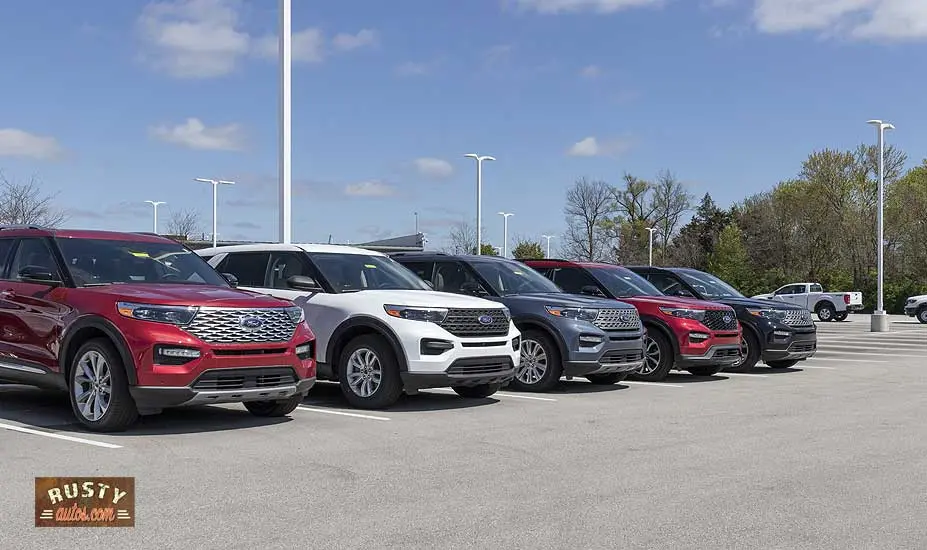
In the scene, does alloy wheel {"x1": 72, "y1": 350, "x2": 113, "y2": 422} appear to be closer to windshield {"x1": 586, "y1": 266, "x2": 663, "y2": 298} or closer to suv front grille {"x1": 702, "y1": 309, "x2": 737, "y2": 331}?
windshield {"x1": 586, "y1": 266, "x2": 663, "y2": 298}

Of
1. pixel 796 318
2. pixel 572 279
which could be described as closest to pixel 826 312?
pixel 796 318

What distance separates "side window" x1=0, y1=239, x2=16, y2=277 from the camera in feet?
33.1

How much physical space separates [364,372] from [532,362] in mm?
2834

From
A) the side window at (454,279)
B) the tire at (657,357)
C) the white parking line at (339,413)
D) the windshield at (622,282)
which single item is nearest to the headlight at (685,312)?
the tire at (657,357)

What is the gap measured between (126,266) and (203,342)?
1.66 m

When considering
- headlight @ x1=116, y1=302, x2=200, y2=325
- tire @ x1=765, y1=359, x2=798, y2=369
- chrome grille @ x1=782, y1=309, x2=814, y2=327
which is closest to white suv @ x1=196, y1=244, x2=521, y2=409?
headlight @ x1=116, y1=302, x2=200, y2=325

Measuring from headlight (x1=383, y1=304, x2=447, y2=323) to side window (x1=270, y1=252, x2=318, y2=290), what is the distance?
1373 mm

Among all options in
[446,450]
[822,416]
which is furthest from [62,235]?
[822,416]

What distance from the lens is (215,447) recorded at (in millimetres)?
8172

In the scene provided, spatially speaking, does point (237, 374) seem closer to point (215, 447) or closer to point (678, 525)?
point (215, 447)

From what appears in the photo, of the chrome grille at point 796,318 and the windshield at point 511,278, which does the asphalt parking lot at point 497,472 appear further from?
the chrome grille at point 796,318

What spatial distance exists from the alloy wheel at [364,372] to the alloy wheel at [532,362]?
258 centimetres

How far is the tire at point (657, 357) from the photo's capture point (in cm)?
1473

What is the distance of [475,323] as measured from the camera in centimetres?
1082
